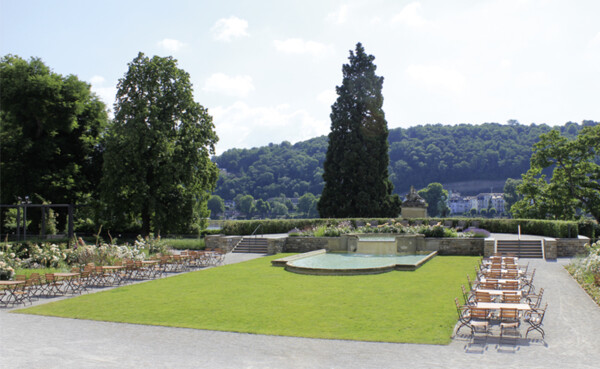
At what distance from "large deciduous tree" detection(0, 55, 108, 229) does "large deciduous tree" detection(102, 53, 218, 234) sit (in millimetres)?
4253

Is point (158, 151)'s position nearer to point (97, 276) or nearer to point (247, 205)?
point (97, 276)

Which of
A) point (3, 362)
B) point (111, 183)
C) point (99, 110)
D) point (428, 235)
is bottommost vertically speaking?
point (3, 362)

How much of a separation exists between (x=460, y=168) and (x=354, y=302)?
124 meters

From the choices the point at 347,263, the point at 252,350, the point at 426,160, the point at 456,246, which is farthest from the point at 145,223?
the point at 426,160

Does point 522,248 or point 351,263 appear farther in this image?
point 522,248

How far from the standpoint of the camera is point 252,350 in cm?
934

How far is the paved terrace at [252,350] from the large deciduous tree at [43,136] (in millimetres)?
27838

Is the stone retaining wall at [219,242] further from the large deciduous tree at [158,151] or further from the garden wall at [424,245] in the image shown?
the large deciduous tree at [158,151]

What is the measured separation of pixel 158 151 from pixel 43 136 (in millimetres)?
10463

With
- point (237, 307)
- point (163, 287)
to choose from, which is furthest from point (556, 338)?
point (163, 287)

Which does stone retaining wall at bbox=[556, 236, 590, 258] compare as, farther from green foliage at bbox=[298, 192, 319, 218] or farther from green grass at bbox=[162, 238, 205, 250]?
green foliage at bbox=[298, 192, 319, 218]

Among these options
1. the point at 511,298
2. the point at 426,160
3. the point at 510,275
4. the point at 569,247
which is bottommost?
the point at 511,298

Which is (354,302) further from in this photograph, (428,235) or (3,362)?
(428,235)

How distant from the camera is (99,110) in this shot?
4106 centimetres
